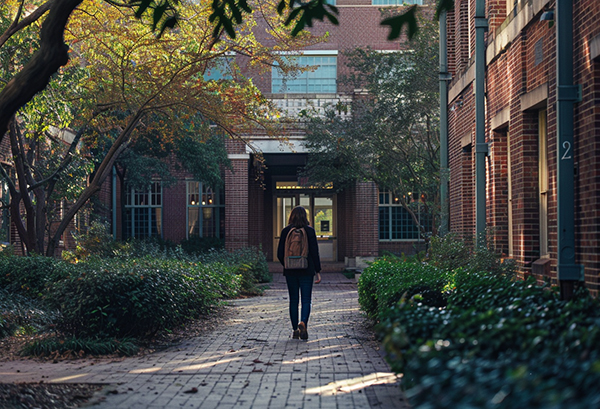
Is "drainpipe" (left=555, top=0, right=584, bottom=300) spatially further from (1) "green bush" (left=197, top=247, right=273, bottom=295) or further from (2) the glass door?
(2) the glass door

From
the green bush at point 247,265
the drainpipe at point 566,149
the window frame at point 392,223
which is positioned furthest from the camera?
the window frame at point 392,223

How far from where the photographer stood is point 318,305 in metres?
15.9

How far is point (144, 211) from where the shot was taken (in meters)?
33.8

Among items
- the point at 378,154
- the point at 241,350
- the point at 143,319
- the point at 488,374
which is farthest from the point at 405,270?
the point at 378,154

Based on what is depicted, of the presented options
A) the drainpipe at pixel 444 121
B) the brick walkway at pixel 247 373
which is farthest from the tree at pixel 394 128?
the brick walkway at pixel 247 373

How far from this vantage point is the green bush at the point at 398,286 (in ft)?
28.8

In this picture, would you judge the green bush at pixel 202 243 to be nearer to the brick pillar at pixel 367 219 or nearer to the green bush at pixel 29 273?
the brick pillar at pixel 367 219

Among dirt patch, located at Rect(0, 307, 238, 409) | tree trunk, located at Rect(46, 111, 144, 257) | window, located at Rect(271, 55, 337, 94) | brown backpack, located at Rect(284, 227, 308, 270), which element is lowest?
dirt patch, located at Rect(0, 307, 238, 409)

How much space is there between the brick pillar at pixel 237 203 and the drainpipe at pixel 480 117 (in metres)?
16.7

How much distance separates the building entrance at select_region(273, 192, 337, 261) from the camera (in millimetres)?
32531

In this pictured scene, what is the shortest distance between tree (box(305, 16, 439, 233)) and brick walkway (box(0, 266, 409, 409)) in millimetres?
11640

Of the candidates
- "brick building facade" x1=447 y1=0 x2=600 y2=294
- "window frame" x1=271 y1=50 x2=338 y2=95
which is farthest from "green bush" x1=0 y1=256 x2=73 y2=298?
"window frame" x1=271 y1=50 x2=338 y2=95

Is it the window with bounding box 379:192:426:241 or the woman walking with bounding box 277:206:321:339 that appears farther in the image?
the window with bounding box 379:192:426:241

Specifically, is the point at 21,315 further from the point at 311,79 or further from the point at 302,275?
the point at 311,79
